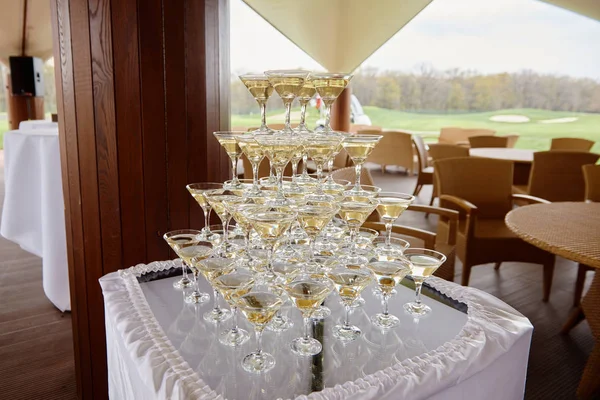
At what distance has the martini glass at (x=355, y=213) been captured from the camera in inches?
46.0

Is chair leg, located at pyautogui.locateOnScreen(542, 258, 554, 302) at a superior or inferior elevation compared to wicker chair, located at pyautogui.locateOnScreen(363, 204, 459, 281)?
inferior

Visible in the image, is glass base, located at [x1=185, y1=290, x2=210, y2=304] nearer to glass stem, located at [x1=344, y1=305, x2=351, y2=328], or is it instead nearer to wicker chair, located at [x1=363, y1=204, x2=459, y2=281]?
glass stem, located at [x1=344, y1=305, x2=351, y2=328]

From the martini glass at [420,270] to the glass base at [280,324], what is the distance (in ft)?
1.08

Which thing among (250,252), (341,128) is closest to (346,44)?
(341,128)

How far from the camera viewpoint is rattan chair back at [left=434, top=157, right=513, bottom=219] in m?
3.09

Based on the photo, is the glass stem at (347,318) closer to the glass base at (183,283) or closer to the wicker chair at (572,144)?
the glass base at (183,283)

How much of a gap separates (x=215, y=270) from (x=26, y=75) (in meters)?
7.55

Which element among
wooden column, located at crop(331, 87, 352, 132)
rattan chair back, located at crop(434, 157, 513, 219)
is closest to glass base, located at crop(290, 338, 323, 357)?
rattan chair back, located at crop(434, 157, 513, 219)

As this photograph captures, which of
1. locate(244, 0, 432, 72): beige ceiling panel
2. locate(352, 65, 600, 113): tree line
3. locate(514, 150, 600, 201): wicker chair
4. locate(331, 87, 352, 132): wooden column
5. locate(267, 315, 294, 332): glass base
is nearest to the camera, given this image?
locate(267, 315, 294, 332): glass base

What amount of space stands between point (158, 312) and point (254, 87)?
69cm

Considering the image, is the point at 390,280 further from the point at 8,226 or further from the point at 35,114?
the point at 35,114

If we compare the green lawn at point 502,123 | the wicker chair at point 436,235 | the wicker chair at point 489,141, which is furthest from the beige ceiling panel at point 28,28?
the wicker chair at point 436,235

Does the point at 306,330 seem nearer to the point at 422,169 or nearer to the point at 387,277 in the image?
the point at 387,277

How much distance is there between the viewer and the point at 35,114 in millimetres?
8219
